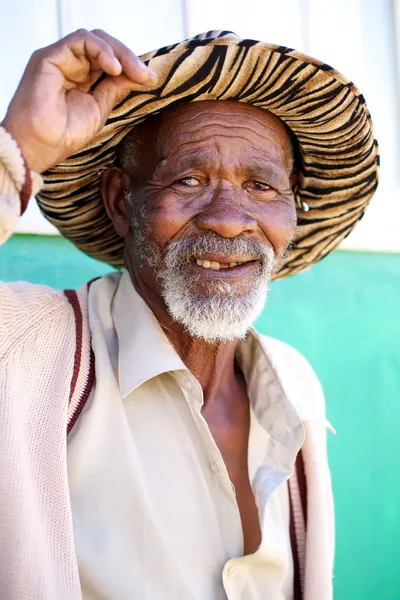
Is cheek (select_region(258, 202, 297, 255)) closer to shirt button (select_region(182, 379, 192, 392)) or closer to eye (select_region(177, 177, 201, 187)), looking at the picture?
eye (select_region(177, 177, 201, 187))

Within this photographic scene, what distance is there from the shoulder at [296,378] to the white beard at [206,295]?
320 millimetres

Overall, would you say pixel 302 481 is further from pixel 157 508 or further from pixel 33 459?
pixel 33 459

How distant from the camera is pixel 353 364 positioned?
296 centimetres

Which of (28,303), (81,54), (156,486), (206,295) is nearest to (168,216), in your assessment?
(206,295)

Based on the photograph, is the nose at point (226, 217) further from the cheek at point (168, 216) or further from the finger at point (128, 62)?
the finger at point (128, 62)

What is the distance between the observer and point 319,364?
294cm

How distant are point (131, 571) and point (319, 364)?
4.43 ft

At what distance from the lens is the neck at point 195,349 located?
2.25 m

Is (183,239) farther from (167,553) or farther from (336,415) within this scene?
(336,415)

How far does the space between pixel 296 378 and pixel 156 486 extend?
31.6 inches

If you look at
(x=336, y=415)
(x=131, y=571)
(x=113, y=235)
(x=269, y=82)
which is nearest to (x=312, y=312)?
(x=336, y=415)

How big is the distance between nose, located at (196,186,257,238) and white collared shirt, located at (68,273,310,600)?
0.31m

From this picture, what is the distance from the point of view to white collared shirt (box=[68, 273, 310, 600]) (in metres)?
1.83

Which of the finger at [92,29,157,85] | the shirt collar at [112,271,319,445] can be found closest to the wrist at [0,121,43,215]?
the finger at [92,29,157,85]
